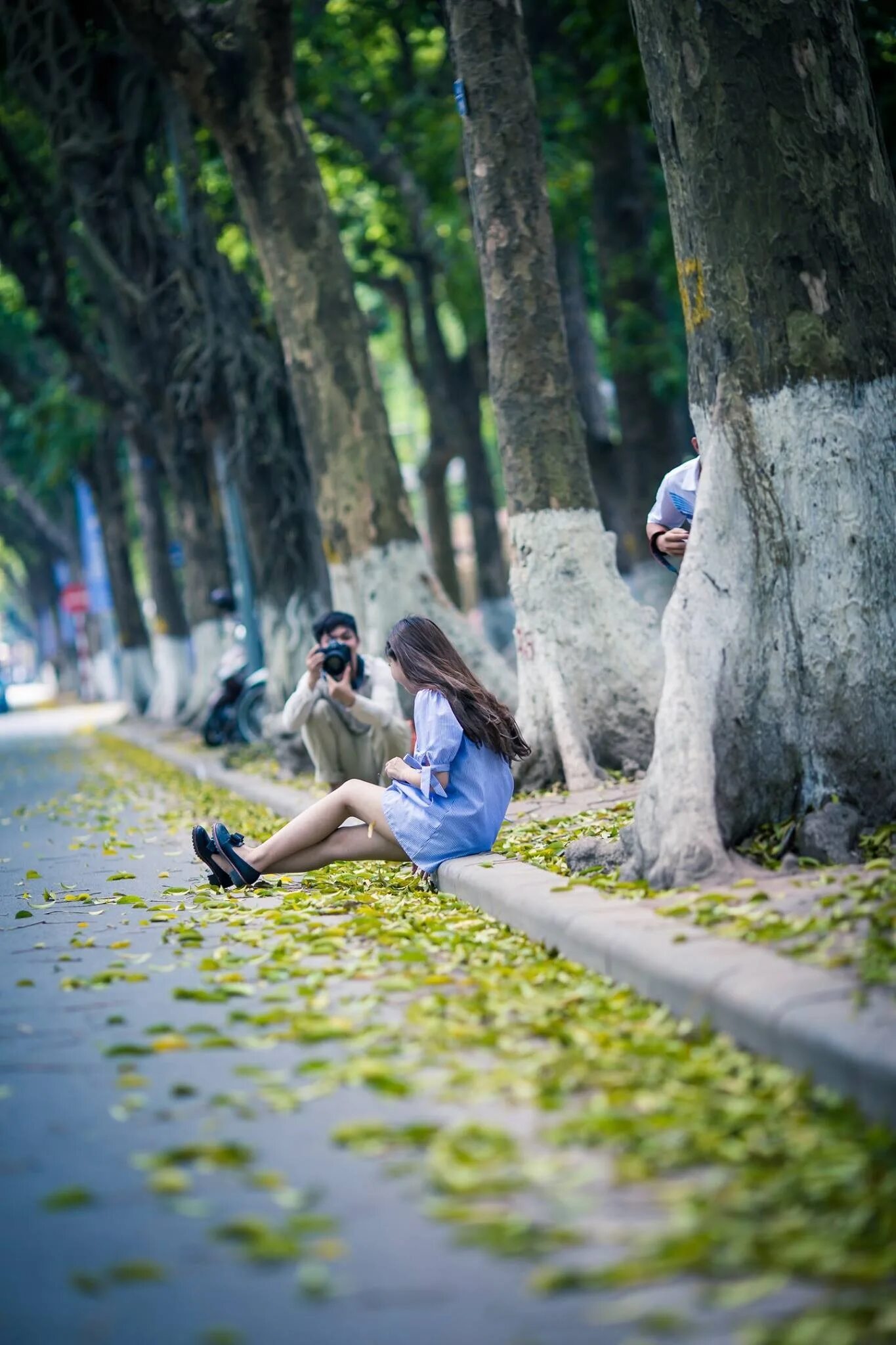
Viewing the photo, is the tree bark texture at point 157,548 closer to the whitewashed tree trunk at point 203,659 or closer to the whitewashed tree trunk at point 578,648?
the whitewashed tree trunk at point 203,659

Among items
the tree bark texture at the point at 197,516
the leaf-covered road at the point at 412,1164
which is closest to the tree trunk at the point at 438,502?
the tree bark texture at the point at 197,516

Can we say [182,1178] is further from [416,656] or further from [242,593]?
[242,593]

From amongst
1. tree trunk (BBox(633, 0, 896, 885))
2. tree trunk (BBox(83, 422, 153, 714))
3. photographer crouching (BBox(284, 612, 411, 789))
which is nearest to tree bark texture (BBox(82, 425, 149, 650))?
tree trunk (BBox(83, 422, 153, 714))

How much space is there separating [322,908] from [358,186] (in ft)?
70.5

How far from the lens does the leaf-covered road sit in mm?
3135

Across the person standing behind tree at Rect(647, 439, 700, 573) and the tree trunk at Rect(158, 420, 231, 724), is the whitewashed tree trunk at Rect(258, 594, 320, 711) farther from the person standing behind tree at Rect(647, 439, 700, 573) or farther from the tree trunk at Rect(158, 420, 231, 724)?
the person standing behind tree at Rect(647, 439, 700, 573)

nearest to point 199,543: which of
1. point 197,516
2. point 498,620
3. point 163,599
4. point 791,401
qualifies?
point 197,516

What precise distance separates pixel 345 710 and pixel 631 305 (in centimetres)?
1098

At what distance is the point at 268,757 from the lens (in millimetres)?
17922

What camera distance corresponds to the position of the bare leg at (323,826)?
812cm

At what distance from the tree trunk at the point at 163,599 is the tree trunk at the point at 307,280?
1433 centimetres

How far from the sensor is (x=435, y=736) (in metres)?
7.64

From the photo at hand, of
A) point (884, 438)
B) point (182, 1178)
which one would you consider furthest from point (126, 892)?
point (182, 1178)

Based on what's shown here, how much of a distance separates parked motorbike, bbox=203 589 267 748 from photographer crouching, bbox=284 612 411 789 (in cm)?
769
